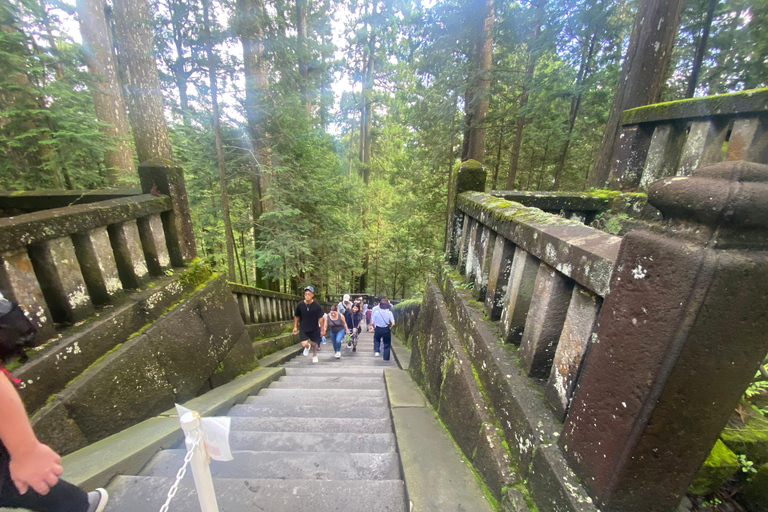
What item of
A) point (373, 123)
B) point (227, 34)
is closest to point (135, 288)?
point (227, 34)

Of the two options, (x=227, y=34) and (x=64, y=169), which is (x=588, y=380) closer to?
(x=64, y=169)

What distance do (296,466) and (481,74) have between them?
30.6 feet

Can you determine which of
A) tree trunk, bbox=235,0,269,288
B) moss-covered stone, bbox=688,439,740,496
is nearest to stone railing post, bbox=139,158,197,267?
moss-covered stone, bbox=688,439,740,496

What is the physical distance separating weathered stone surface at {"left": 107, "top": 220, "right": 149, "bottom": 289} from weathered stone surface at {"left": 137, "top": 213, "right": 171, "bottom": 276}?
0.40 feet

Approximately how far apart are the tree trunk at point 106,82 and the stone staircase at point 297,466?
23.4 ft

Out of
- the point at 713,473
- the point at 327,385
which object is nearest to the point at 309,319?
the point at 327,385

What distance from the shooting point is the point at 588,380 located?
1146 mm

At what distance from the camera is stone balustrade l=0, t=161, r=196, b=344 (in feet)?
6.22

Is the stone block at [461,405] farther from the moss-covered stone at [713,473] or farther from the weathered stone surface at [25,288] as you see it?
the weathered stone surface at [25,288]

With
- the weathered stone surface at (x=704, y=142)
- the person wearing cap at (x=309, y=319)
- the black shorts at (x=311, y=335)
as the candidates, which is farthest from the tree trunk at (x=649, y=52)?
the black shorts at (x=311, y=335)

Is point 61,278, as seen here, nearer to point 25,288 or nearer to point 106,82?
point 25,288

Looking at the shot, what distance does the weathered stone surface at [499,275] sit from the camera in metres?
2.10

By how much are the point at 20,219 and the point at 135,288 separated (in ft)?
3.32

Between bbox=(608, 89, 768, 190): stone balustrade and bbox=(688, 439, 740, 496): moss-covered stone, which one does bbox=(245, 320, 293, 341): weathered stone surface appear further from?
bbox=(608, 89, 768, 190): stone balustrade
